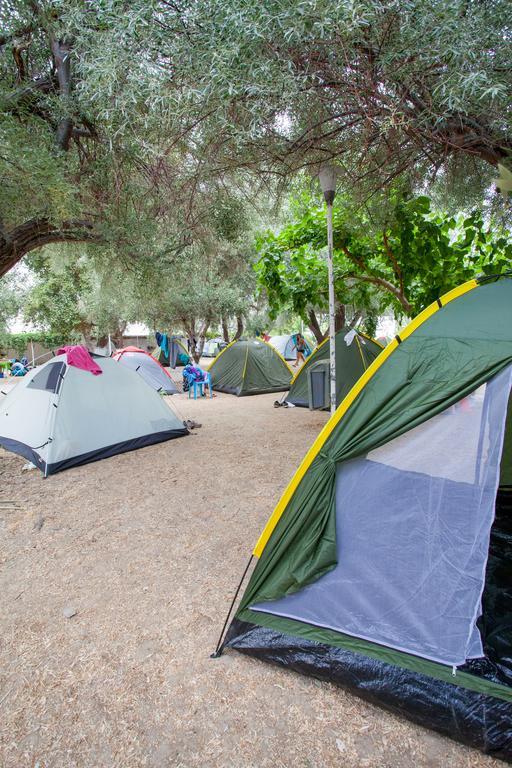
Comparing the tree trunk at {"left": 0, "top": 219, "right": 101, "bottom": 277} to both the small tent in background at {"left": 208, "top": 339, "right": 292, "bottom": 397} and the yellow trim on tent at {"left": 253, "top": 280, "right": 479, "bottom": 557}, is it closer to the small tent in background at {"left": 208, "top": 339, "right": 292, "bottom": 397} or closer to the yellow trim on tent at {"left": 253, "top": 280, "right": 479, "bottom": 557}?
the yellow trim on tent at {"left": 253, "top": 280, "right": 479, "bottom": 557}

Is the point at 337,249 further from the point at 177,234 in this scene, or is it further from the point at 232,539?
the point at 232,539

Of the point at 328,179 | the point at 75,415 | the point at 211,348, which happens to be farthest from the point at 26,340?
the point at 328,179

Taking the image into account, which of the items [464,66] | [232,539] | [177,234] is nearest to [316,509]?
[232,539]

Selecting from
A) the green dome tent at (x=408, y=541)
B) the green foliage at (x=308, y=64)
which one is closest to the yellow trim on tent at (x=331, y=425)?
the green dome tent at (x=408, y=541)

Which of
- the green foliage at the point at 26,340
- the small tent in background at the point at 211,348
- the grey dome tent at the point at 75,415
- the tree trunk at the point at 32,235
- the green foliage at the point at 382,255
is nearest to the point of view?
the tree trunk at the point at 32,235

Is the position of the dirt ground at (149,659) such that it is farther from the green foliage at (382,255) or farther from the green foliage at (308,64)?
the green foliage at (382,255)

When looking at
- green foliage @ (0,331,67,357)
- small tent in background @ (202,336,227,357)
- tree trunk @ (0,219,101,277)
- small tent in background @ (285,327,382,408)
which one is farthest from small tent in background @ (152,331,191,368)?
small tent in background @ (202,336,227,357)

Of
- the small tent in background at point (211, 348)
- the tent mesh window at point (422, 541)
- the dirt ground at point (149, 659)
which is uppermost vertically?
the small tent in background at point (211, 348)

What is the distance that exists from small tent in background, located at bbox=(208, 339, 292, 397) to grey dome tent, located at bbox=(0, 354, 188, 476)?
5.20 metres

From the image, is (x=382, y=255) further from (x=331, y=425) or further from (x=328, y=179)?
(x=331, y=425)

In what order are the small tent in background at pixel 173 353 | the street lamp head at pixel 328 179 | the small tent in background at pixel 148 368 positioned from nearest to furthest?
the street lamp head at pixel 328 179 < the small tent in background at pixel 148 368 < the small tent in background at pixel 173 353

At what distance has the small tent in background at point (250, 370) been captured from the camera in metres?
11.4

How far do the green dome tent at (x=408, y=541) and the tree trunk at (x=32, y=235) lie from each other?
12.9 ft

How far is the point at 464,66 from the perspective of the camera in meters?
2.68
